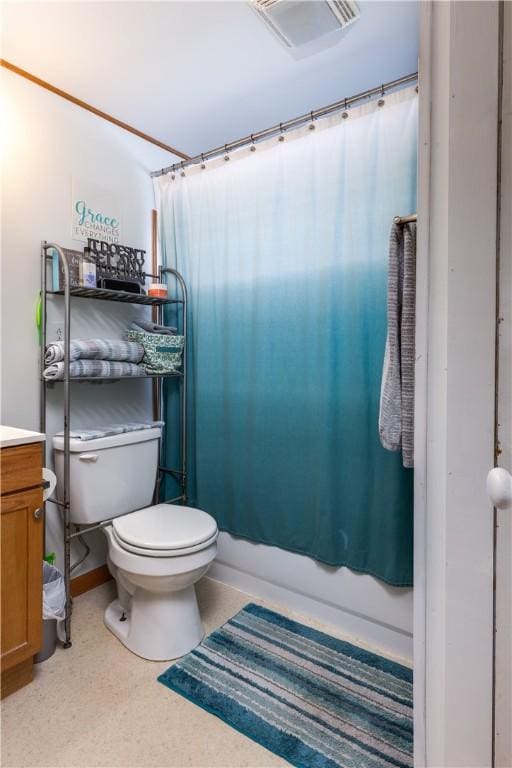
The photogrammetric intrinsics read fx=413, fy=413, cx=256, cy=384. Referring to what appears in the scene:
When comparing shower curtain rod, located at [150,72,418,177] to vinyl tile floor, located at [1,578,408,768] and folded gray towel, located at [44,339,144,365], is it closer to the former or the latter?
folded gray towel, located at [44,339,144,365]

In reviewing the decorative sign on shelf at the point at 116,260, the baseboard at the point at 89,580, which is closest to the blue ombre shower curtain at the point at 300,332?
the decorative sign on shelf at the point at 116,260

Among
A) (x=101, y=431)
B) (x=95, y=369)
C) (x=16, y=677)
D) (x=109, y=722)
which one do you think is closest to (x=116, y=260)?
(x=95, y=369)

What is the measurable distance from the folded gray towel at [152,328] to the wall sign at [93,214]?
0.43 metres

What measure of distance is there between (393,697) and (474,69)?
168 cm

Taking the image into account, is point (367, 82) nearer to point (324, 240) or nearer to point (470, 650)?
point (324, 240)

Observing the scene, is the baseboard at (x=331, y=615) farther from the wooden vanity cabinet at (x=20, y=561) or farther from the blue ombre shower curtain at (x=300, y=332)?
the wooden vanity cabinet at (x=20, y=561)

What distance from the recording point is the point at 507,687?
1.98 feet

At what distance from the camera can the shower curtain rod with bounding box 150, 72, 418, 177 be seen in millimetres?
1485

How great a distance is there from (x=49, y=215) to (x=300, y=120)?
114cm

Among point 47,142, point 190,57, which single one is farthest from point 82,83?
point 190,57

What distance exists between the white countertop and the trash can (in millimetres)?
604

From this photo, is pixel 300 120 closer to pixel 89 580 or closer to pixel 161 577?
pixel 161 577

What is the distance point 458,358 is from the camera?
24.7 inches

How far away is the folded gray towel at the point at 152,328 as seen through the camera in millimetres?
2035
